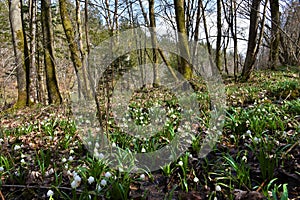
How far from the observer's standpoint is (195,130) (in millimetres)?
3512

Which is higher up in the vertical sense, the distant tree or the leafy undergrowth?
the distant tree

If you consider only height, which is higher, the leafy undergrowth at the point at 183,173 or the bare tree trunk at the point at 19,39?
the bare tree trunk at the point at 19,39

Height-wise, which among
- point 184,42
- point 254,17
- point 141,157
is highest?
point 254,17

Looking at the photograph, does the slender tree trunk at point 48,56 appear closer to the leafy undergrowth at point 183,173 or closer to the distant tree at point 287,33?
the leafy undergrowth at point 183,173

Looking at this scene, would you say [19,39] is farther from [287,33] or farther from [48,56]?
[287,33]

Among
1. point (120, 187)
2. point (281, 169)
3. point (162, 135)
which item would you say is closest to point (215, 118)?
point (162, 135)

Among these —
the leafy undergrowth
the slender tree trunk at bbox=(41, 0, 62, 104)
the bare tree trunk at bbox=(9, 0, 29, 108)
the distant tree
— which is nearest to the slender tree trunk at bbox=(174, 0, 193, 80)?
the slender tree trunk at bbox=(41, 0, 62, 104)

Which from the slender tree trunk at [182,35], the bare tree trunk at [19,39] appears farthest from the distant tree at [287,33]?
the bare tree trunk at [19,39]

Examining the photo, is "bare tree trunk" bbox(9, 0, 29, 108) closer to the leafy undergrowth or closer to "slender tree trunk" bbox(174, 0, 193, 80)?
"slender tree trunk" bbox(174, 0, 193, 80)

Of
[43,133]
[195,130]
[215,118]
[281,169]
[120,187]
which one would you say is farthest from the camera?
[43,133]

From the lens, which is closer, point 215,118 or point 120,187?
point 120,187

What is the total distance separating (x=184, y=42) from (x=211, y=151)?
584 centimetres

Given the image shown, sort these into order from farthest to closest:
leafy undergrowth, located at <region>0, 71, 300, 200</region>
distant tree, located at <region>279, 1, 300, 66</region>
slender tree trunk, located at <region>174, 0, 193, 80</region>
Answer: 1. distant tree, located at <region>279, 1, 300, 66</region>
2. slender tree trunk, located at <region>174, 0, 193, 80</region>
3. leafy undergrowth, located at <region>0, 71, 300, 200</region>

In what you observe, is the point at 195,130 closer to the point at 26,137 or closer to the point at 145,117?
the point at 145,117
